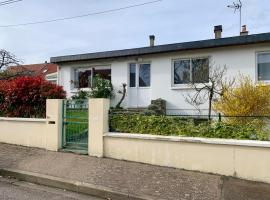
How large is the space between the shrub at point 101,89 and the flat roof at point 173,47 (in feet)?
3.55

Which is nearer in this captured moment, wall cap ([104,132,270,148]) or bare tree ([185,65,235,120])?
wall cap ([104,132,270,148])

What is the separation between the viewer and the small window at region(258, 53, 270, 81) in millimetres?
11117

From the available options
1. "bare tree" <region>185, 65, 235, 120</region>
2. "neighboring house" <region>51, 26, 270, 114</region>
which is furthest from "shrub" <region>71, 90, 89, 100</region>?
"bare tree" <region>185, 65, 235, 120</region>

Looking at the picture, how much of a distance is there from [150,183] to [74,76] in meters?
10.8

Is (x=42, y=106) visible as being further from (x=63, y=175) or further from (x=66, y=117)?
(x=63, y=175)

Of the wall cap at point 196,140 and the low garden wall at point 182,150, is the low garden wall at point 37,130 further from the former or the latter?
the wall cap at point 196,140

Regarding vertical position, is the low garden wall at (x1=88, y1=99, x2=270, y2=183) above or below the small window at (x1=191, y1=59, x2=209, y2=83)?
below

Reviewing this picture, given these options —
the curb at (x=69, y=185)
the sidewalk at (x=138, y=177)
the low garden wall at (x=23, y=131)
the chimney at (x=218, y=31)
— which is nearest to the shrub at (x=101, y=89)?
the low garden wall at (x=23, y=131)

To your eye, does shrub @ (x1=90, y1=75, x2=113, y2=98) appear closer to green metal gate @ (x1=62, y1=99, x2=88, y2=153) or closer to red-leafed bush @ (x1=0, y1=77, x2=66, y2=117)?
red-leafed bush @ (x1=0, y1=77, x2=66, y2=117)

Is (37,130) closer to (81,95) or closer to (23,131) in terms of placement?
(23,131)

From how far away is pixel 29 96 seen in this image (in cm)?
938

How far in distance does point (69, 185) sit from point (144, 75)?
28.3 ft

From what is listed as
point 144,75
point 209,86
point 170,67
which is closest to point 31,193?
point 209,86

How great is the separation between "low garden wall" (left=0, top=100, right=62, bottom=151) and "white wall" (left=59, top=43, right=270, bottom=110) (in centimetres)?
577
